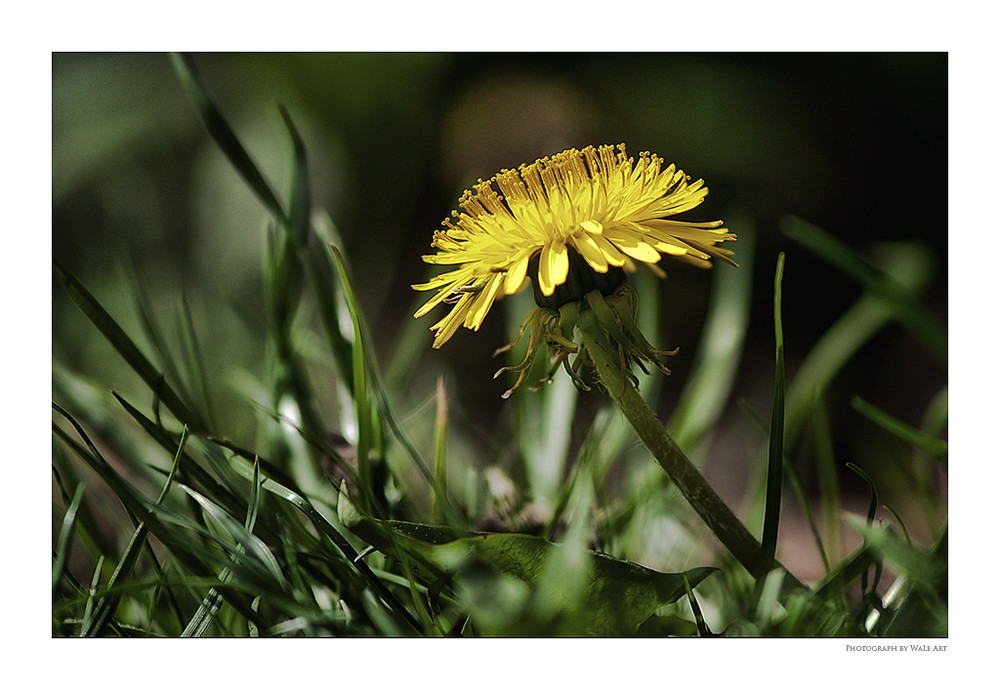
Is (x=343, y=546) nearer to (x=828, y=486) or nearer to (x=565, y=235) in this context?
(x=565, y=235)

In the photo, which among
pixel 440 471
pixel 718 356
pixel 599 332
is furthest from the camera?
pixel 718 356

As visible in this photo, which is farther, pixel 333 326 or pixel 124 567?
pixel 333 326

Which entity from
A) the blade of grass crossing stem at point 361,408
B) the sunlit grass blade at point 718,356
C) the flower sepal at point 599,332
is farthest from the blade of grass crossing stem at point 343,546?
the sunlit grass blade at point 718,356

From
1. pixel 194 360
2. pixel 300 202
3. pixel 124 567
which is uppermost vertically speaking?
pixel 300 202

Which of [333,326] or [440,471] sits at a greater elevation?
[333,326]

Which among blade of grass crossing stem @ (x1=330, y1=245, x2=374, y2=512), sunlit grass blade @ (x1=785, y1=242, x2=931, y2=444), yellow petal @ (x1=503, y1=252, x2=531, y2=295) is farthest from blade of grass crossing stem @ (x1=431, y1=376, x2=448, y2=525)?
sunlit grass blade @ (x1=785, y1=242, x2=931, y2=444)

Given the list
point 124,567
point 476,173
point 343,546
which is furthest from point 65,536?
point 476,173

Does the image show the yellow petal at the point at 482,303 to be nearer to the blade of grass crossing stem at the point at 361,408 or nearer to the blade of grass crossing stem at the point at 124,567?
the blade of grass crossing stem at the point at 361,408
